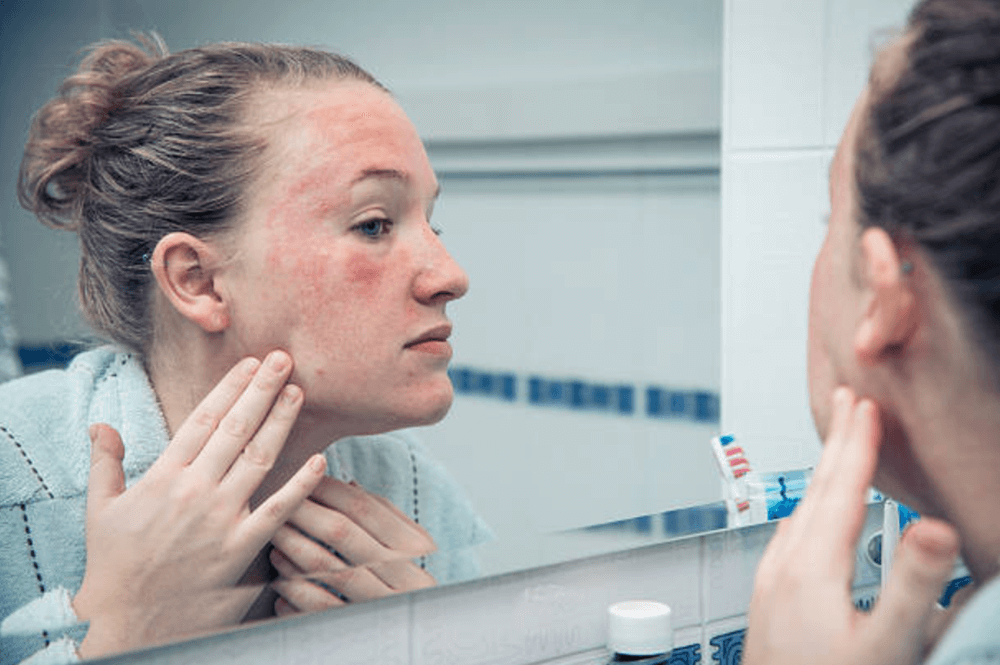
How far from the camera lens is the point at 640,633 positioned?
3.24 ft

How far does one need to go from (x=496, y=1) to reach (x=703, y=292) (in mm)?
352

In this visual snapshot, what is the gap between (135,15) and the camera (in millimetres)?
717

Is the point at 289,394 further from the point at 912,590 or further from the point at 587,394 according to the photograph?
the point at 912,590

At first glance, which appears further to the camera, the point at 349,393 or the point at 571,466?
the point at 571,466

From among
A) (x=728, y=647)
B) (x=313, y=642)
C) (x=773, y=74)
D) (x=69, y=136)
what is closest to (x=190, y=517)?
(x=313, y=642)

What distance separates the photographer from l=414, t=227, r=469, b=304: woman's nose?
82cm

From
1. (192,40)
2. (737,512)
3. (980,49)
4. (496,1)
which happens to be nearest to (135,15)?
(192,40)

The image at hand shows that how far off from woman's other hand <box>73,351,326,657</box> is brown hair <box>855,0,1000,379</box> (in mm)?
436

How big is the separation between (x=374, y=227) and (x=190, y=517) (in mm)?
249

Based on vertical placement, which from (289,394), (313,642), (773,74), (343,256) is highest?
(773,74)

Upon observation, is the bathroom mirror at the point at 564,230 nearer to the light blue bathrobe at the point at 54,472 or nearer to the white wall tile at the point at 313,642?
the white wall tile at the point at 313,642

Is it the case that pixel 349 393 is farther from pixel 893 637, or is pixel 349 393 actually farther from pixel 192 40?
pixel 893 637

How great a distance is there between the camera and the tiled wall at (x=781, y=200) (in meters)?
1.08

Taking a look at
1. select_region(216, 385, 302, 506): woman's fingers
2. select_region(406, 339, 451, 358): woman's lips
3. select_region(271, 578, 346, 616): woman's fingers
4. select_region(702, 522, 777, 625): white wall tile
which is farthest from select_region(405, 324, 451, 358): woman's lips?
select_region(702, 522, 777, 625): white wall tile
